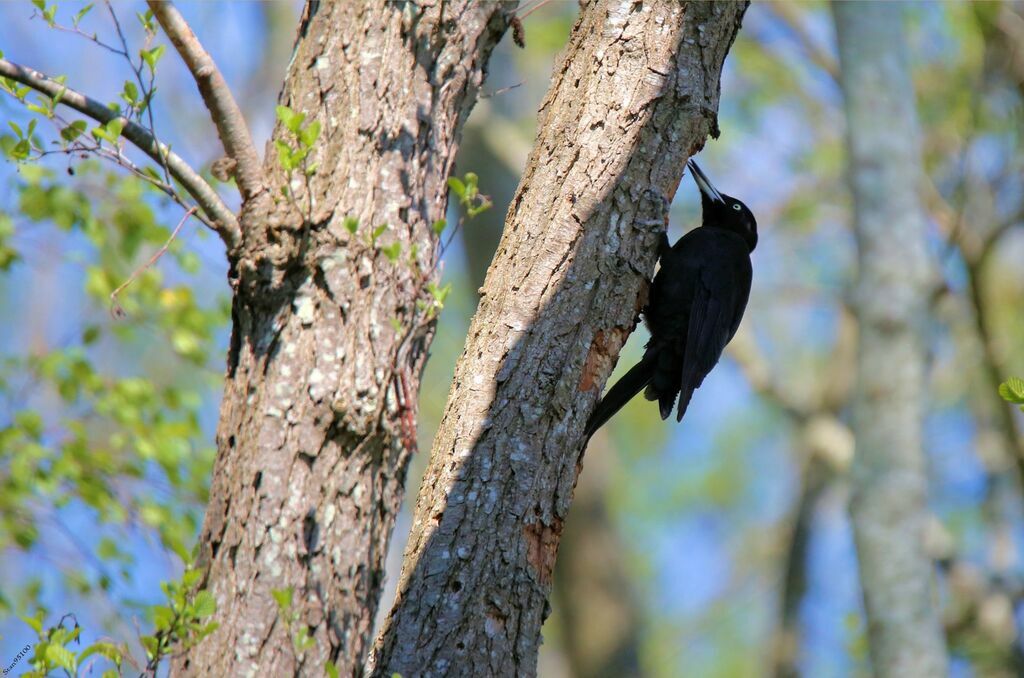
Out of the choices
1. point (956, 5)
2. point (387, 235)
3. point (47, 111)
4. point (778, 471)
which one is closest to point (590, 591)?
point (387, 235)

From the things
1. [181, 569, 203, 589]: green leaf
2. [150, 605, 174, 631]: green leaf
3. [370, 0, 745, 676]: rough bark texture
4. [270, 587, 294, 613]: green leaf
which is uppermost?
[370, 0, 745, 676]: rough bark texture

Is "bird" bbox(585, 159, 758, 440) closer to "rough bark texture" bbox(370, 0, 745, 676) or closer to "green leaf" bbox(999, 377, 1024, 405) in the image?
"rough bark texture" bbox(370, 0, 745, 676)

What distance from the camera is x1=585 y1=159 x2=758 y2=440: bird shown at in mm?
4223

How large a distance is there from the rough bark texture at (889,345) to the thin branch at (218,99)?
3.14 meters

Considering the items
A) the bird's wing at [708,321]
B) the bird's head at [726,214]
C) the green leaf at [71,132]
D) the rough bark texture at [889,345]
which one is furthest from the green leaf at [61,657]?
the bird's head at [726,214]

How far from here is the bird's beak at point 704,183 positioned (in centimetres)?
474

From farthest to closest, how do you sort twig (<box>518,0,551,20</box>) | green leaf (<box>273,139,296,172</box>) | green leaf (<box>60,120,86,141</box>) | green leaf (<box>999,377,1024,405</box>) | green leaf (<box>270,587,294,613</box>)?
twig (<box>518,0,551,20</box>) < green leaf (<box>60,120,86,141</box>) < green leaf (<box>273,139,296,172</box>) < green leaf (<box>270,587,294,613</box>) < green leaf (<box>999,377,1024,405</box>)

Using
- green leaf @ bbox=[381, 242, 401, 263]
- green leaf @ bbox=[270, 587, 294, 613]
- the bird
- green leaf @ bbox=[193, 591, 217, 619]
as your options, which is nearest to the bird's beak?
the bird

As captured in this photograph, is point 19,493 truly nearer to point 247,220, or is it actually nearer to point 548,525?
point 247,220

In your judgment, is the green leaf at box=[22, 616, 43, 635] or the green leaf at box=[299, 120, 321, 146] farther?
the green leaf at box=[299, 120, 321, 146]

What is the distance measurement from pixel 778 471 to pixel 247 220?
11177mm

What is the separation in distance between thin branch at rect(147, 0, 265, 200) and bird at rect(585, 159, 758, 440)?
6.27 feet

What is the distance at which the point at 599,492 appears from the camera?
7.11 m

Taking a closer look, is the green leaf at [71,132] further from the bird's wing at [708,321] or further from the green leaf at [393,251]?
the bird's wing at [708,321]
